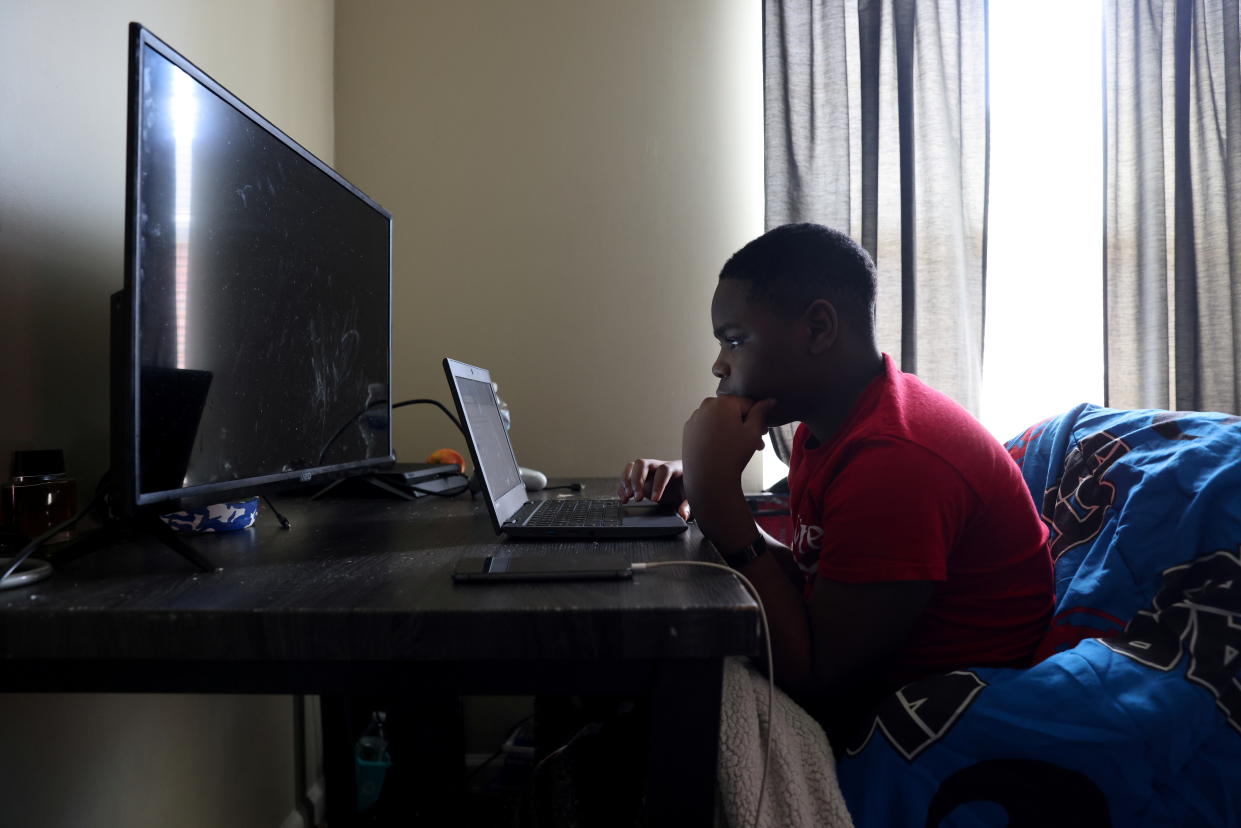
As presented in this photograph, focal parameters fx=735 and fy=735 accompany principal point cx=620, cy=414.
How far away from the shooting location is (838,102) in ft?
6.54

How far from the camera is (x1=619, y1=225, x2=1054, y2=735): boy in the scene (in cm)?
85

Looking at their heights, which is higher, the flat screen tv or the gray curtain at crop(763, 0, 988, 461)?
the gray curtain at crop(763, 0, 988, 461)

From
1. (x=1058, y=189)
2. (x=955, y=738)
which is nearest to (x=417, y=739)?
(x=955, y=738)

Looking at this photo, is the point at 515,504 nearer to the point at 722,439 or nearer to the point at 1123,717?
the point at 722,439

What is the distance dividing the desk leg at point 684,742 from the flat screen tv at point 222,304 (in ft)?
1.63

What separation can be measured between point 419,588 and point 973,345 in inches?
71.1

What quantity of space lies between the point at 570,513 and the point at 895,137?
5.07ft

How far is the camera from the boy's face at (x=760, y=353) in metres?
1.05

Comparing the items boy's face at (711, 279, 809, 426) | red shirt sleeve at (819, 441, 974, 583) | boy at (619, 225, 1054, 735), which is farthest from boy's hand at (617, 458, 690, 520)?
red shirt sleeve at (819, 441, 974, 583)

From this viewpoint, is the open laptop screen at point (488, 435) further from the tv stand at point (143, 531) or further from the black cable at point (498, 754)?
the black cable at point (498, 754)

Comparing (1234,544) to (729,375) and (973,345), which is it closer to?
(729,375)

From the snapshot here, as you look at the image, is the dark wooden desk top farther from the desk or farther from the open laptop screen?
the open laptop screen

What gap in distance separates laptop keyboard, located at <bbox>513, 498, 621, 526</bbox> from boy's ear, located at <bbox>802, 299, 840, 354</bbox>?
0.37 metres

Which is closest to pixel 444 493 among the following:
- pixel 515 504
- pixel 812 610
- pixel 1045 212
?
pixel 515 504
